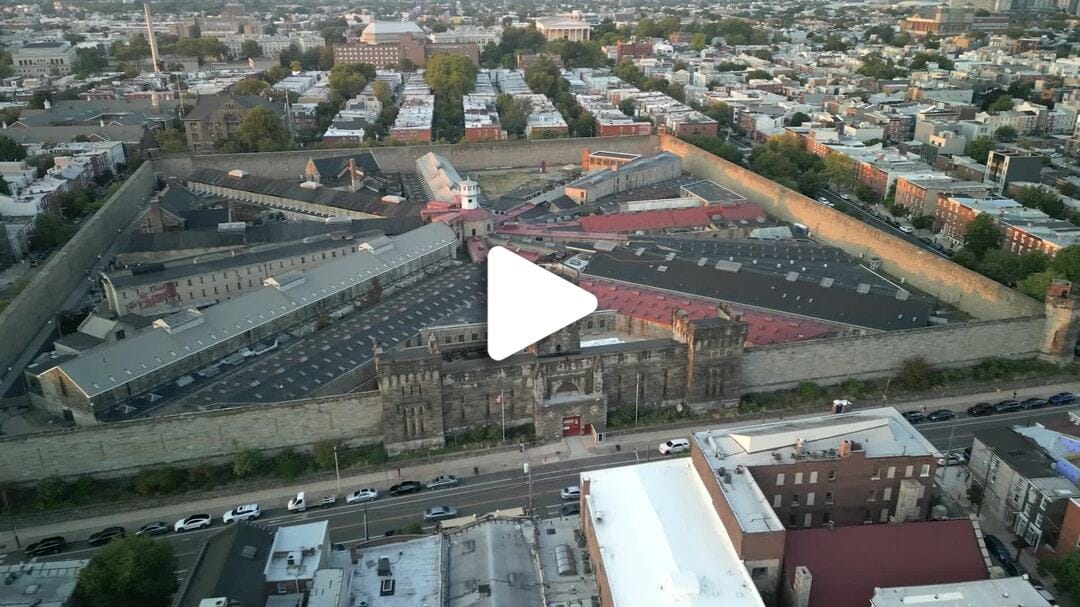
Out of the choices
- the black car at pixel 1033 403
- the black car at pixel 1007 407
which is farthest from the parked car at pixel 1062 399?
the black car at pixel 1007 407

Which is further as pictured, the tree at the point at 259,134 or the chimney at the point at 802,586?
the tree at the point at 259,134

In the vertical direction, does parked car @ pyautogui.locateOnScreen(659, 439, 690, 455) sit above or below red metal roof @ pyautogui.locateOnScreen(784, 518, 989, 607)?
below

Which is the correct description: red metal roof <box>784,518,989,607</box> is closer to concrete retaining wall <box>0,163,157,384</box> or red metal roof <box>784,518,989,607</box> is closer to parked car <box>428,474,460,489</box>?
parked car <box>428,474,460,489</box>

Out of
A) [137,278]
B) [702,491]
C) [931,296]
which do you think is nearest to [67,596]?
[702,491]

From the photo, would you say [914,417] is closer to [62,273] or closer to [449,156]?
[62,273]

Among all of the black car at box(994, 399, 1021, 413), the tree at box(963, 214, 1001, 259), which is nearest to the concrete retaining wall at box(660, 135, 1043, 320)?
the tree at box(963, 214, 1001, 259)

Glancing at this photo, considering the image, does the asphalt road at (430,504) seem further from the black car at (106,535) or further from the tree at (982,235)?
the tree at (982,235)

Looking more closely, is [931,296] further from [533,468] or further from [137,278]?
[137,278]
